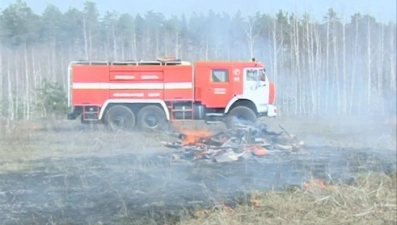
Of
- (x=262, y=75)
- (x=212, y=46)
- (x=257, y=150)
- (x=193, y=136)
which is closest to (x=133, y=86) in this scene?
(x=212, y=46)

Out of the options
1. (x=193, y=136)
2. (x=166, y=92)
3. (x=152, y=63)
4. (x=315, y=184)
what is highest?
(x=152, y=63)

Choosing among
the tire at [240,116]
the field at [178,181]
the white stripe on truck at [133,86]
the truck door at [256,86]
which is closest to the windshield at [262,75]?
the truck door at [256,86]

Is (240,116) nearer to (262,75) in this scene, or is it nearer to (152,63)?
(262,75)

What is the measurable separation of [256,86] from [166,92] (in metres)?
0.60

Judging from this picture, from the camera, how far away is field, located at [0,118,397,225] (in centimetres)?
291

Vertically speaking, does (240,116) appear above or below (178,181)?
above

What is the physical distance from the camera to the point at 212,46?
3.27 meters

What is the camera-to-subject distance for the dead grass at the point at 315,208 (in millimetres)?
3771

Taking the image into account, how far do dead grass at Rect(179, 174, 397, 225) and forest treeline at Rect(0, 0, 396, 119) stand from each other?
0.64m

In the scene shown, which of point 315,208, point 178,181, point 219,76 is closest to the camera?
point 219,76

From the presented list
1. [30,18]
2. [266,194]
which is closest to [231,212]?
[266,194]

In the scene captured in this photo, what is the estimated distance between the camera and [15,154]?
2.76m

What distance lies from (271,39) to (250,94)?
0.37 meters

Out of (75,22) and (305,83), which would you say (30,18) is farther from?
(305,83)
